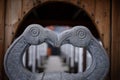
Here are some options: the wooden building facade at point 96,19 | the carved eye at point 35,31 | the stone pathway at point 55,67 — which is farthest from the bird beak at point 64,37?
the stone pathway at point 55,67

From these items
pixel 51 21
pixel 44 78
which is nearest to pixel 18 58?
pixel 44 78

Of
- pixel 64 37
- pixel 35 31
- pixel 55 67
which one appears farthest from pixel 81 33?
pixel 55 67

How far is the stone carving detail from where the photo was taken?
230 centimetres

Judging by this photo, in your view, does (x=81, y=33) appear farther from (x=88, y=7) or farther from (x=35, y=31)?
(x=88, y=7)

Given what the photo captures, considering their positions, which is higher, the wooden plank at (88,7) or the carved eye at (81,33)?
the wooden plank at (88,7)

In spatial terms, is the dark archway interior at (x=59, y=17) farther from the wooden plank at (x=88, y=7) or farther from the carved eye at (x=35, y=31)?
the carved eye at (x=35, y=31)

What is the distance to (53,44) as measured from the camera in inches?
91.3

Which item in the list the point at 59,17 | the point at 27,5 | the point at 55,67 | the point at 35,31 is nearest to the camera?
the point at 35,31

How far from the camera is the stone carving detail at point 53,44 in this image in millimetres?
2305

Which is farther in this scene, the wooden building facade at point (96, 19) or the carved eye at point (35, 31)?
the wooden building facade at point (96, 19)

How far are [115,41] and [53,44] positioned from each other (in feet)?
2.93

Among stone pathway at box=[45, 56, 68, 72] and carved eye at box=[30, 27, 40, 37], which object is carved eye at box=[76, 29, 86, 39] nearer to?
carved eye at box=[30, 27, 40, 37]

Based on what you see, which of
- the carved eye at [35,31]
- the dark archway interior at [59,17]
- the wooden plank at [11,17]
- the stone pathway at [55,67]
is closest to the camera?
the carved eye at [35,31]

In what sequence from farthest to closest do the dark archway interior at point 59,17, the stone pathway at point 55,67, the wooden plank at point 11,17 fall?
the stone pathway at point 55,67, the dark archway interior at point 59,17, the wooden plank at point 11,17
